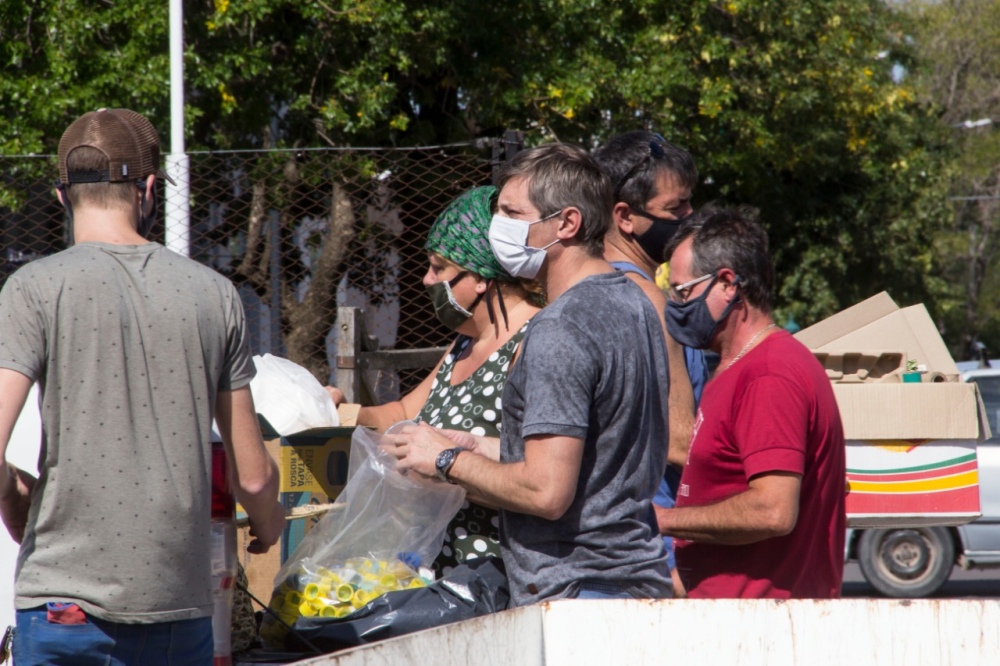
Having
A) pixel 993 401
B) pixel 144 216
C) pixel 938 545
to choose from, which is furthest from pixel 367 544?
pixel 938 545

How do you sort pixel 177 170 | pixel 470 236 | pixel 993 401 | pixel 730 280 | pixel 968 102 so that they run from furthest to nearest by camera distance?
1. pixel 968 102
2. pixel 993 401
3. pixel 177 170
4. pixel 470 236
5. pixel 730 280

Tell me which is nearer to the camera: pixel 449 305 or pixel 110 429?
pixel 110 429

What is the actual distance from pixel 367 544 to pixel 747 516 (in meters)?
0.84

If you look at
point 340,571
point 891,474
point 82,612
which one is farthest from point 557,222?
point 891,474

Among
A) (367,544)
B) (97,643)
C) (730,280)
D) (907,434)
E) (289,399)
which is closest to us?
(97,643)

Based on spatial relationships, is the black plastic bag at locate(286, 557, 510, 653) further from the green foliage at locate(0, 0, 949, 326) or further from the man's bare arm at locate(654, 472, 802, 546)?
the green foliage at locate(0, 0, 949, 326)

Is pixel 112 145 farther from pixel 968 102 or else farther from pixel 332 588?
pixel 968 102

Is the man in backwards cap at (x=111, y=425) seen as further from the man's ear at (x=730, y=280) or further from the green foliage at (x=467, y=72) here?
the green foliage at (x=467, y=72)

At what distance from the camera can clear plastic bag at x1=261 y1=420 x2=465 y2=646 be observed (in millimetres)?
2420

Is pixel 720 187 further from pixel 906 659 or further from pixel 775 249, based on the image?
pixel 906 659

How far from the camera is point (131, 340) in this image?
6.69 ft

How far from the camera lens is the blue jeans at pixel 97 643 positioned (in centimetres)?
198

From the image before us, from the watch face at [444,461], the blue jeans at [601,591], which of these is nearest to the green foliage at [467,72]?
the watch face at [444,461]

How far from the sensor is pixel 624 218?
311 centimetres
